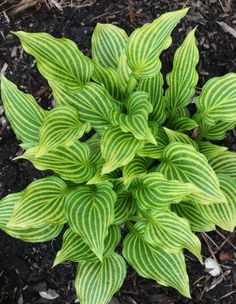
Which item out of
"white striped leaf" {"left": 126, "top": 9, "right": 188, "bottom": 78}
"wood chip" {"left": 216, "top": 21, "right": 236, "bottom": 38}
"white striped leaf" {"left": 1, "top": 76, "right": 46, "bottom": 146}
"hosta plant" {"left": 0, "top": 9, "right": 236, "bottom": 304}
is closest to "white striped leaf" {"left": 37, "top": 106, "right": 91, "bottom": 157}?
"hosta plant" {"left": 0, "top": 9, "right": 236, "bottom": 304}

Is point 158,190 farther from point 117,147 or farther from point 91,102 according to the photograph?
point 91,102

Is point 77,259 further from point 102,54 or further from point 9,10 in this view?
point 9,10

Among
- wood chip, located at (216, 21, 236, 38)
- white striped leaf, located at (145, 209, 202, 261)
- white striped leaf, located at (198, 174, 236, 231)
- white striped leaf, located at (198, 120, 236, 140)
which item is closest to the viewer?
white striped leaf, located at (145, 209, 202, 261)

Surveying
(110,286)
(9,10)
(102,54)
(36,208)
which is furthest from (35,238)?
(9,10)

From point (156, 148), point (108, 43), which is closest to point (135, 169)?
point (156, 148)

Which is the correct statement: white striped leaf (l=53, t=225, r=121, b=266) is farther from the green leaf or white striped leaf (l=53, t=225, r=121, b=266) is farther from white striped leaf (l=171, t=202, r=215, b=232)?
white striped leaf (l=171, t=202, r=215, b=232)
